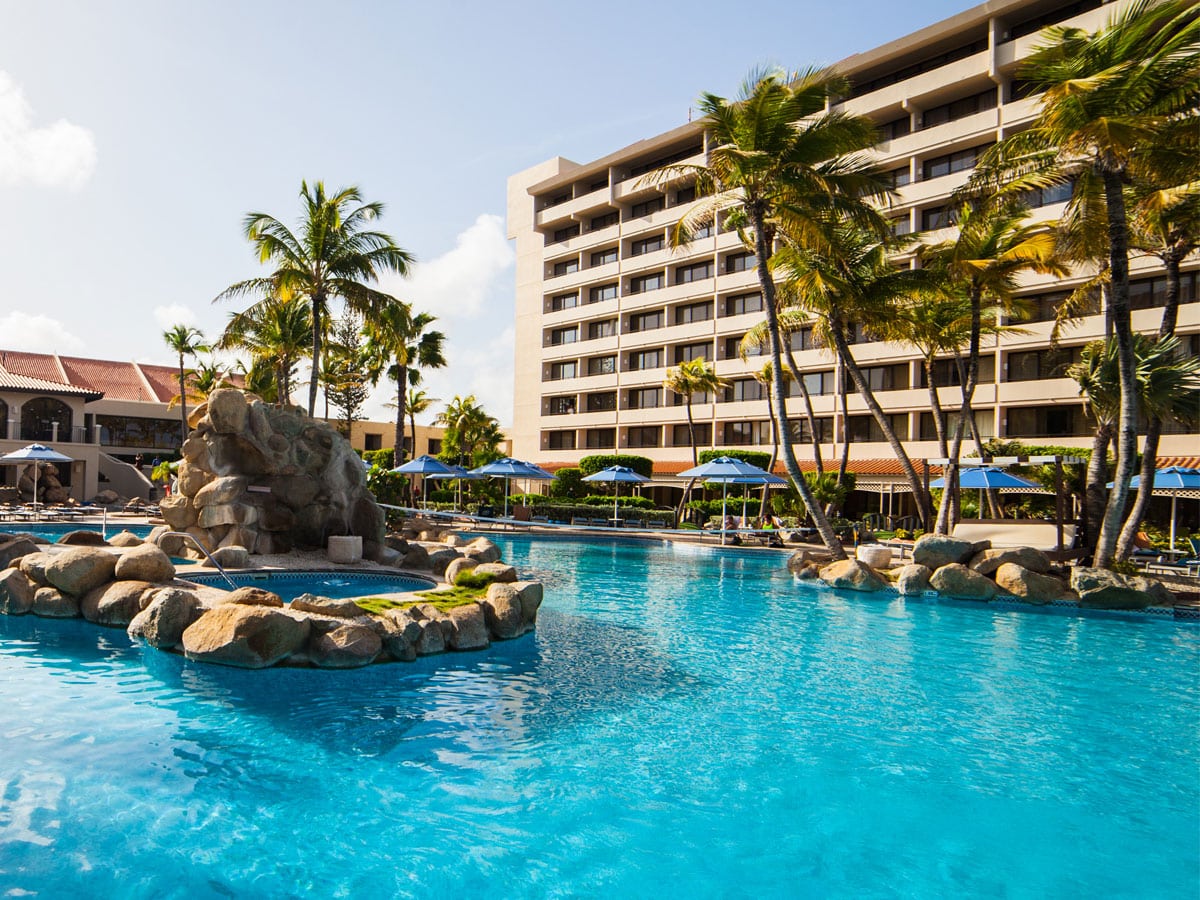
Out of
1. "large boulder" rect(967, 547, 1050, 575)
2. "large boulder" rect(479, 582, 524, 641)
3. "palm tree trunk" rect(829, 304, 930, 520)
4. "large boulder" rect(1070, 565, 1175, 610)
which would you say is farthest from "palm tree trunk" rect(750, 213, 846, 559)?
"large boulder" rect(479, 582, 524, 641)

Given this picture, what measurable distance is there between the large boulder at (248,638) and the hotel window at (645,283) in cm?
4571

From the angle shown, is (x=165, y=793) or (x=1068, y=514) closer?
(x=165, y=793)

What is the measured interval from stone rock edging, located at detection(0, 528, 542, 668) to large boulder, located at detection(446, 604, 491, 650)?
0.01 meters

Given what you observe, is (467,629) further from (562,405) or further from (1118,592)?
(562,405)

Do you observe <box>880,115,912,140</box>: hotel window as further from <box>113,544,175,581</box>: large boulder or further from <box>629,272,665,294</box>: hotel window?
<box>113,544,175,581</box>: large boulder

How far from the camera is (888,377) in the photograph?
41.8 m

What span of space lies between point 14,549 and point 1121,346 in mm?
21497

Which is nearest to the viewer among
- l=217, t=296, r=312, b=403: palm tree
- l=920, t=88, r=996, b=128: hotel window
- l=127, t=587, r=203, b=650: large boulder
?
l=127, t=587, r=203, b=650: large boulder

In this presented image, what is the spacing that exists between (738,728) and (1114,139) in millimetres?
14702

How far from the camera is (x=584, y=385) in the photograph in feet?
185

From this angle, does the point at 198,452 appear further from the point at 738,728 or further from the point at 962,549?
the point at 962,549

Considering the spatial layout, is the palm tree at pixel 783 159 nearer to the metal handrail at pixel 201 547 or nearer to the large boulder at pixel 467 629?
the large boulder at pixel 467 629

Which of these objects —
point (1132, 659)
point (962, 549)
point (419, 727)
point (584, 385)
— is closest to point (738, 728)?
point (419, 727)

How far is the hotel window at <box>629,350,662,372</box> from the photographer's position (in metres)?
52.8
